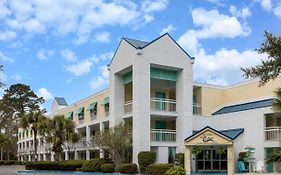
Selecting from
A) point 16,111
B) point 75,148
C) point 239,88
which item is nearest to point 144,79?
point 239,88

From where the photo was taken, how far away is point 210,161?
37.8m

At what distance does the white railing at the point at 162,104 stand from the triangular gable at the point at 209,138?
4.91 m

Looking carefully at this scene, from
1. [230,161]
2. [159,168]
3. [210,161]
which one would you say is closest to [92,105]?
[210,161]

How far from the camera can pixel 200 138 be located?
3428cm

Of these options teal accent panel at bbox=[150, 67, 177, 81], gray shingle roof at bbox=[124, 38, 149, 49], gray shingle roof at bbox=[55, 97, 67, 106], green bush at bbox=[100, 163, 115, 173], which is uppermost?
gray shingle roof at bbox=[124, 38, 149, 49]

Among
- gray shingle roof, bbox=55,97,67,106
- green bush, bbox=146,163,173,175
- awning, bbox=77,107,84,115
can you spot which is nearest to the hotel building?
green bush, bbox=146,163,173,175

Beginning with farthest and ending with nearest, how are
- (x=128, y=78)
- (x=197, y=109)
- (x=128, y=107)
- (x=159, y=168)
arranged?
(x=197, y=109)
(x=128, y=78)
(x=128, y=107)
(x=159, y=168)

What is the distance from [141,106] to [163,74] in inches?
164

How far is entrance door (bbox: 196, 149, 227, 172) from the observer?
37.3 metres

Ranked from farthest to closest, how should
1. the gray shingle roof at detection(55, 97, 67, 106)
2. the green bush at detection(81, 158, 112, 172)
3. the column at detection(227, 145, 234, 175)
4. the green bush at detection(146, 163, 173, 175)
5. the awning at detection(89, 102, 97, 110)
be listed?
the gray shingle roof at detection(55, 97, 67, 106), the awning at detection(89, 102, 97, 110), the green bush at detection(81, 158, 112, 172), the column at detection(227, 145, 234, 175), the green bush at detection(146, 163, 173, 175)

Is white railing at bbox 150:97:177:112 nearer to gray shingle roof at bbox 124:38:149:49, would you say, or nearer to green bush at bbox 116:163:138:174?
gray shingle roof at bbox 124:38:149:49

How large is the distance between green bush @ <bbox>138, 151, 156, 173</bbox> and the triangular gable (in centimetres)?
305

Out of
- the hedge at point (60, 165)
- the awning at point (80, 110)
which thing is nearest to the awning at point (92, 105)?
the awning at point (80, 110)

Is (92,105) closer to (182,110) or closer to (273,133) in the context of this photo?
(182,110)
